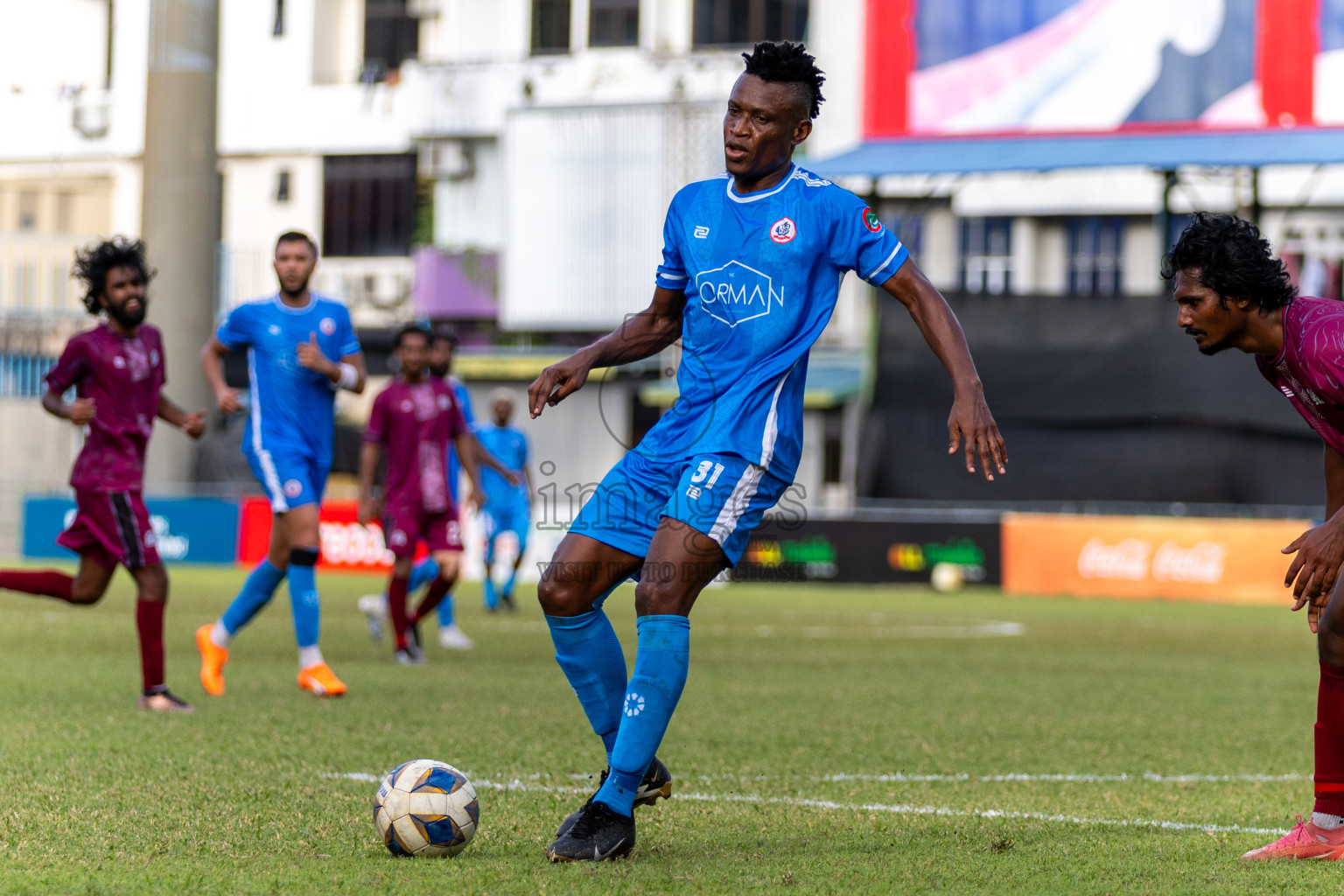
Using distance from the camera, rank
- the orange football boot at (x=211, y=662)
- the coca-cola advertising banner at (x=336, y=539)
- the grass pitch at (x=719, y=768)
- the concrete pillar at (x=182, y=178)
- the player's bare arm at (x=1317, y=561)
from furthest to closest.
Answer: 1. the coca-cola advertising banner at (x=336, y=539)
2. the concrete pillar at (x=182, y=178)
3. the orange football boot at (x=211, y=662)
4. the player's bare arm at (x=1317, y=561)
5. the grass pitch at (x=719, y=768)

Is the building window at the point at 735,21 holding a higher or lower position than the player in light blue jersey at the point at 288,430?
higher

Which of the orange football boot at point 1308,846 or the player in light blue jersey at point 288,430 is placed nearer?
the orange football boot at point 1308,846

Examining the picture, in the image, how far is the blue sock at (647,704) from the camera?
4.71 meters

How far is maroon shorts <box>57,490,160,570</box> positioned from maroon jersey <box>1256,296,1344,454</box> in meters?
5.59

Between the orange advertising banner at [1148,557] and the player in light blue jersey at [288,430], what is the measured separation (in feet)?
46.1

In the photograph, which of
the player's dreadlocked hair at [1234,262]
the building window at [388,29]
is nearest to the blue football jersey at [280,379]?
the player's dreadlocked hair at [1234,262]

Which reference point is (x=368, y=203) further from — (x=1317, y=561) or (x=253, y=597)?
(x=1317, y=561)

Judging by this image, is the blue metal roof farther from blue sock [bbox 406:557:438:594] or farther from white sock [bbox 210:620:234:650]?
white sock [bbox 210:620:234:650]

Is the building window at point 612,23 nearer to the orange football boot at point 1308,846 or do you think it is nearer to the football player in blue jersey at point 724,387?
the football player in blue jersey at point 724,387

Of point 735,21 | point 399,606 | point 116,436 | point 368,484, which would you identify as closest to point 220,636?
point 116,436

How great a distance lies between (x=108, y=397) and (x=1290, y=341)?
585cm

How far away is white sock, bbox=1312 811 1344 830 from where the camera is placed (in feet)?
16.0

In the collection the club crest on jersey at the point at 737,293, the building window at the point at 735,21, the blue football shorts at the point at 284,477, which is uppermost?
the building window at the point at 735,21

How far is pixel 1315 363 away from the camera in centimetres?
469
